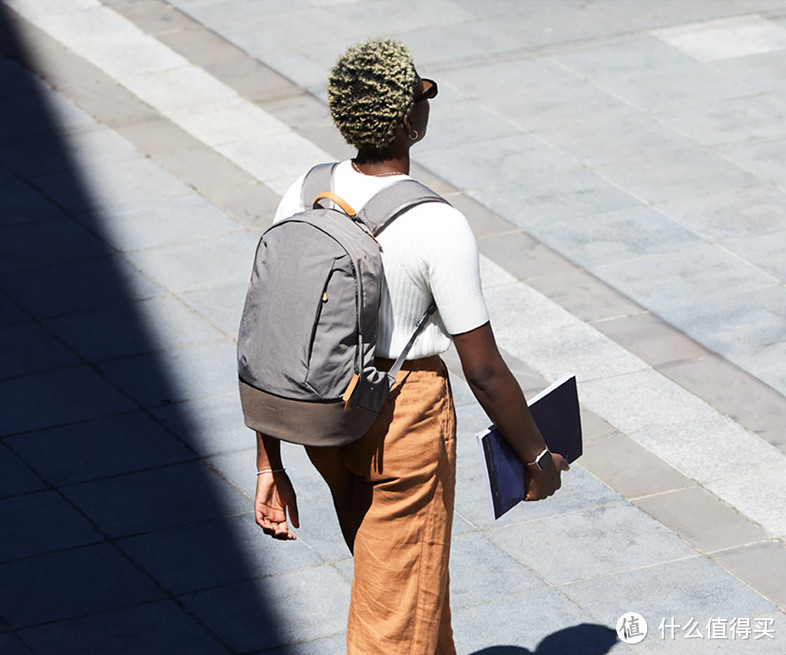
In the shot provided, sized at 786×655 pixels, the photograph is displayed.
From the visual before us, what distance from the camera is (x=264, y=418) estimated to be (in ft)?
11.8

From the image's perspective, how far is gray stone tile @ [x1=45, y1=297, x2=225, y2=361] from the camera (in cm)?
743

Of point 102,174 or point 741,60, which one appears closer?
point 102,174

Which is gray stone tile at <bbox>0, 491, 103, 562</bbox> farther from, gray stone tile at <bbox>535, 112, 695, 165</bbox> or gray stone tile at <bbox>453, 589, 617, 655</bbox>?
gray stone tile at <bbox>535, 112, 695, 165</bbox>

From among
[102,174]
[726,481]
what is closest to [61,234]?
[102,174]

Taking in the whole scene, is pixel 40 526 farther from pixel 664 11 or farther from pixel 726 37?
pixel 664 11

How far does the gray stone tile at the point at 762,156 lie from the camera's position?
30.8 ft

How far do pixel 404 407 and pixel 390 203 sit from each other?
1.84ft

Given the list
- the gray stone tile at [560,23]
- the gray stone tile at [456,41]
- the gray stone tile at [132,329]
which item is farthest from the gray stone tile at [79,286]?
the gray stone tile at [560,23]

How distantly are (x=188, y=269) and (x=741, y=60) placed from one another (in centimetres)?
552

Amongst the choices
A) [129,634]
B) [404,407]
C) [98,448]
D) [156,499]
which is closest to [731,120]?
[98,448]

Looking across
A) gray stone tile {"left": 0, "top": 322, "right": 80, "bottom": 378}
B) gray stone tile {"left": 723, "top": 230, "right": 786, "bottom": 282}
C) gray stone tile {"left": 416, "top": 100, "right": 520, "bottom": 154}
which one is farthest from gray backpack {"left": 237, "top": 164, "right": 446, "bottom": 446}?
gray stone tile {"left": 416, "top": 100, "right": 520, "bottom": 154}

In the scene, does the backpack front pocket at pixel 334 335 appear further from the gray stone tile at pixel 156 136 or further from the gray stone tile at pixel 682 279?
the gray stone tile at pixel 156 136

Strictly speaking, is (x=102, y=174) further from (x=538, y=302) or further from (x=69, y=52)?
(x=538, y=302)

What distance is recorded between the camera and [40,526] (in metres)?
5.87
